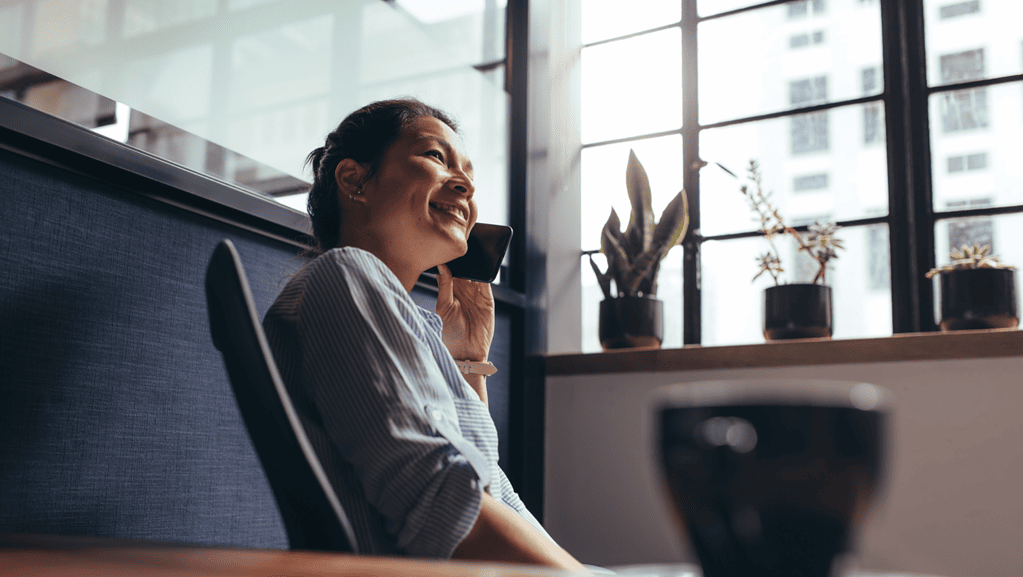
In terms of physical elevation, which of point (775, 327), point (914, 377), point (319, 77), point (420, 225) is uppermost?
point (319, 77)

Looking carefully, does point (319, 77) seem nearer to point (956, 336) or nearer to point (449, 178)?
A: point (449, 178)

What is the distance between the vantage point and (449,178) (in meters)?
1.46

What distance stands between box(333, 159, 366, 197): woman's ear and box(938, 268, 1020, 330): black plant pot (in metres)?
1.67

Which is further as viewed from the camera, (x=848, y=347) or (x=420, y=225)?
(x=848, y=347)

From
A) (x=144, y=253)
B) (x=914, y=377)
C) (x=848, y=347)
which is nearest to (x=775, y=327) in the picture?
(x=848, y=347)

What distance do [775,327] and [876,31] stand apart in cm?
113

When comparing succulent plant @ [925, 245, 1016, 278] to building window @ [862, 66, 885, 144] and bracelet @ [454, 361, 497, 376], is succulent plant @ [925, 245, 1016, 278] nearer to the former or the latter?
building window @ [862, 66, 885, 144]

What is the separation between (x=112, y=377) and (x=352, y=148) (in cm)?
60

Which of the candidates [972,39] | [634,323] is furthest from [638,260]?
[972,39]

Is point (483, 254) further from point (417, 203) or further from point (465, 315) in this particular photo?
point (417, 203)

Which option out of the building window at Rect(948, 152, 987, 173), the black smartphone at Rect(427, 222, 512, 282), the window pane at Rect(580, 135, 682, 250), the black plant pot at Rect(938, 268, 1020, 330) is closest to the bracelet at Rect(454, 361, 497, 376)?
the black smartphone at Rect(427, 222, 512, 282)

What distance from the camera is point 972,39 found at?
2457mm

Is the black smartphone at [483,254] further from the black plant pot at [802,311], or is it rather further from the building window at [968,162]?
the building window at [968,162]

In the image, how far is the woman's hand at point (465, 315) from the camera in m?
1.71
